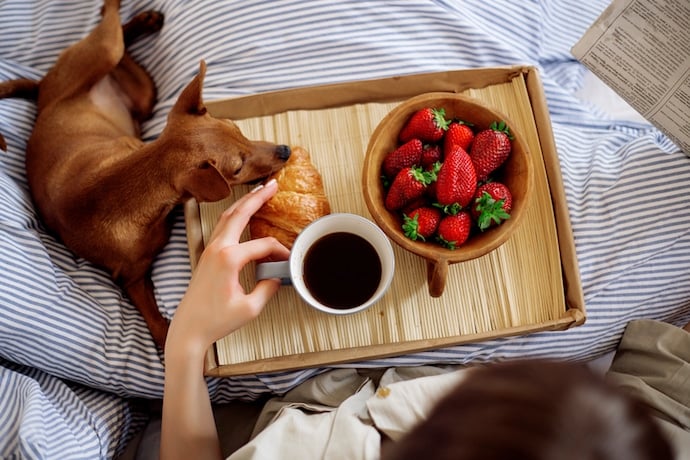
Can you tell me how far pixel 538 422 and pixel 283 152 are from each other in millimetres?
716

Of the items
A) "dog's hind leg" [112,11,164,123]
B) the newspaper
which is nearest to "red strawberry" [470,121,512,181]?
the newspaper

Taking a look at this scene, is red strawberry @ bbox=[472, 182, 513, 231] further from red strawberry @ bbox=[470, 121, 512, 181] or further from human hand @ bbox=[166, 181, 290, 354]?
human hand @ bbox=[166, 181, 290, 354]

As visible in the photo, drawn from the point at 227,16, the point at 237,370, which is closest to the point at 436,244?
the point at 237,370

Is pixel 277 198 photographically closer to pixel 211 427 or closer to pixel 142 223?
pixel 142 223

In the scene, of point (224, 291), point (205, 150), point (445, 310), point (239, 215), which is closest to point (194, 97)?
point (205, 150)

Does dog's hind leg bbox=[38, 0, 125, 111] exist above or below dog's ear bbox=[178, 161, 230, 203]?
below

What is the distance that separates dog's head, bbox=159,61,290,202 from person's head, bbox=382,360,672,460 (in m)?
0.65

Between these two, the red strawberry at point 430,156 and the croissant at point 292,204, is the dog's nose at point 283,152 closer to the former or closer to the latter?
the croissant at point 292,204

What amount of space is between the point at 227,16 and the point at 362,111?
438 mm

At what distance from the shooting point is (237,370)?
3.26 ft

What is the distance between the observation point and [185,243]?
3.78 feet

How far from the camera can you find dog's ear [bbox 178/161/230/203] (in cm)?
99

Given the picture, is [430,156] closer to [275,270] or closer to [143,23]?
[275,270]

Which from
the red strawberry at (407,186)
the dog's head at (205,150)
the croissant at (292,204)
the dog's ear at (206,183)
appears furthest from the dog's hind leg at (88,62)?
the red strawberry at (407,186)
